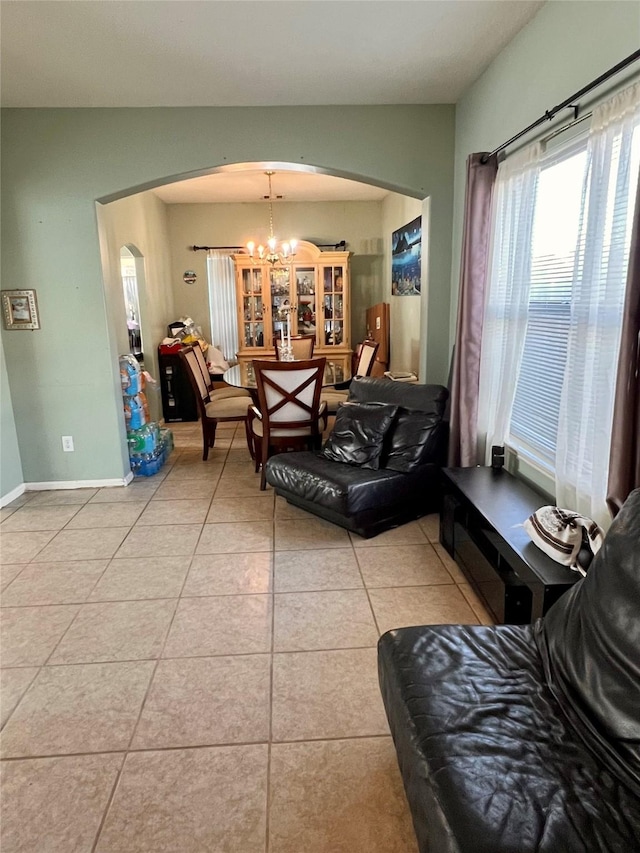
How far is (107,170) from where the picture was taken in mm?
3604

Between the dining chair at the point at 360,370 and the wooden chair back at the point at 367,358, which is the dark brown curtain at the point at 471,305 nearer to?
the dining chair at the point at 360,370

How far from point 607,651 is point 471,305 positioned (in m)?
2.12

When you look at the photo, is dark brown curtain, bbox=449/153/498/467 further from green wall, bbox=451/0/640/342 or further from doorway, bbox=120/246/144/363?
doorway, bbox=120/246/144/363

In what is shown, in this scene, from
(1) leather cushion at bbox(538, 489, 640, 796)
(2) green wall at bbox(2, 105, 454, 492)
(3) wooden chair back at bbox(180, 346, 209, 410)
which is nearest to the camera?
(1) leather cushion at bbox(538, 489, 640, 796)

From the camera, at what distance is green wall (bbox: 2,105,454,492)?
139 inches

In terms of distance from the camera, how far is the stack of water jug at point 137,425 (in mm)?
4219

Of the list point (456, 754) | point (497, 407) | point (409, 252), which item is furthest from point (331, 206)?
point (456, 754)

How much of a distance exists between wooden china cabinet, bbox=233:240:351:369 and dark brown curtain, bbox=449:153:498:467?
3.94m

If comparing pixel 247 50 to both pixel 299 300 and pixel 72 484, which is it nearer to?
pixel 72 484

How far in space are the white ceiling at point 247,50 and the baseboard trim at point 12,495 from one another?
2660 mm

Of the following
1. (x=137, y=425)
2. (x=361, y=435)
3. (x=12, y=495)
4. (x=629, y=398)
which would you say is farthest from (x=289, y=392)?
(x=629, y=398)

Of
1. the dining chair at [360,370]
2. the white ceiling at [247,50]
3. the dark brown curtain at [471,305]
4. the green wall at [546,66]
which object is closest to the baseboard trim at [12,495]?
the dining chair at [360,370]

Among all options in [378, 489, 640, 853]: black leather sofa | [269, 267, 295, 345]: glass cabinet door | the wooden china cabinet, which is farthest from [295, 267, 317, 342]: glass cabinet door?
[378, 489, 640, 853]: black leather sofa

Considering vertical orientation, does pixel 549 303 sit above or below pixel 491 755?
above
